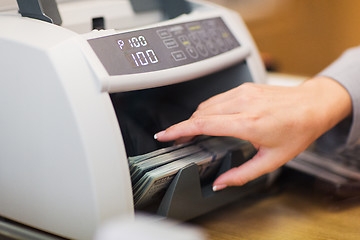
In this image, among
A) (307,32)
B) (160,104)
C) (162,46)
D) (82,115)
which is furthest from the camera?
(307,32)

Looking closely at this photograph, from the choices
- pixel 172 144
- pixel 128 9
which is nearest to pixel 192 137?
pixel 172 144

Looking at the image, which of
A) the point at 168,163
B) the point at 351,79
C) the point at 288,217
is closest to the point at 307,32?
the point at 351,79

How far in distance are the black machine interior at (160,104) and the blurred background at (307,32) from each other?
1171mm

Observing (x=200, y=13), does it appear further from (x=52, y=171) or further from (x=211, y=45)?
(x=52, y=171)

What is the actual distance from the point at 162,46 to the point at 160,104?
14cm

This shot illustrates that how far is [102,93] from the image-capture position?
445 mm

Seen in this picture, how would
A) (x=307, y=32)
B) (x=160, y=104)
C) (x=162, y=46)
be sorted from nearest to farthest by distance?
(x=162, y=46)
(x=160, y=104)
(x=307, y=32)

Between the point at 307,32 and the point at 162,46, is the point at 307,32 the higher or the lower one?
the lower one

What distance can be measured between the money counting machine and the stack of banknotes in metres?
0.01

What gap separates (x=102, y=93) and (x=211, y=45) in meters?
0.20

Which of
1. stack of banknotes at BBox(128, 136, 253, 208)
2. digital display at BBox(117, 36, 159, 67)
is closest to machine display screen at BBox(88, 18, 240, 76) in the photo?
digital display at BBox(117, 36, 159, 67)

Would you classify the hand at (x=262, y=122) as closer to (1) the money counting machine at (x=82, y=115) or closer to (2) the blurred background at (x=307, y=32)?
(1) the money counting machine at (x=82, y=115)

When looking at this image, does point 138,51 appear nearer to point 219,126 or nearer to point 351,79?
point 219,126

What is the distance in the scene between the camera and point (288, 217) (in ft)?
1.93
